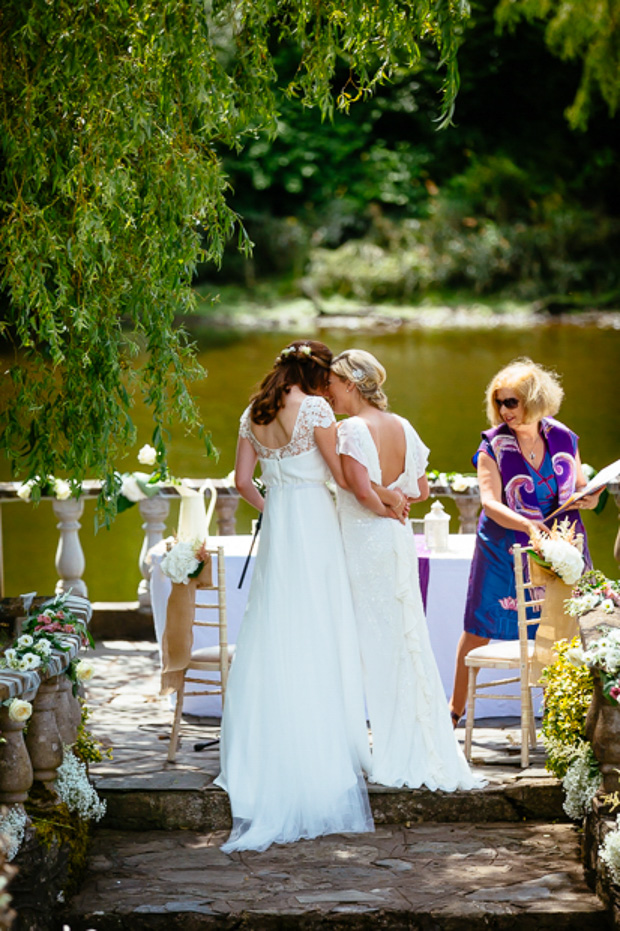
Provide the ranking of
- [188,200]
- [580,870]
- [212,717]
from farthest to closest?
[212,717] → [188,200] → [580,870]

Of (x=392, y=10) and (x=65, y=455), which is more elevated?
(x=392, y=10)

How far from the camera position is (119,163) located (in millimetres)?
3801

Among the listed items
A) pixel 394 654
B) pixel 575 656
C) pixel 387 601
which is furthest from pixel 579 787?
pixel 387 601

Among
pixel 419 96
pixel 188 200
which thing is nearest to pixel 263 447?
pixel 188 200

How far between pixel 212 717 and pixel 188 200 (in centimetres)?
228

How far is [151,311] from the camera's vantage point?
158 inches

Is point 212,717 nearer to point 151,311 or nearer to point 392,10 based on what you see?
point 151,311

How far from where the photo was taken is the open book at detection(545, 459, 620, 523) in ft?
13.6

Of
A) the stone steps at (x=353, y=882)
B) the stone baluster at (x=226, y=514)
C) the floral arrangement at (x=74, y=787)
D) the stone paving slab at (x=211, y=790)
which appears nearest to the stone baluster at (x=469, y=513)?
the stone baluster at (x=226, y=514)

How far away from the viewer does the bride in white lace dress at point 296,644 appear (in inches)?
157

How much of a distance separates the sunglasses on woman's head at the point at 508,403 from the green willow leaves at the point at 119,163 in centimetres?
116

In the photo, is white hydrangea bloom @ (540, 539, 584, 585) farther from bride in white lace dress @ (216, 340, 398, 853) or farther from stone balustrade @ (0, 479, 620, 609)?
stone balustrade @ (0, 479, 620, 609)

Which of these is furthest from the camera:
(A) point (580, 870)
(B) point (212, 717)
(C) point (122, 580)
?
(C) point (122, 580)

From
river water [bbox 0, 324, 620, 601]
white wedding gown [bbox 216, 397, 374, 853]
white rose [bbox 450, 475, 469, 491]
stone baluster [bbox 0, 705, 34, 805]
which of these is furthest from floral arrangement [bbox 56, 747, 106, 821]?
river water [bbox 0, 324, 620, 601]
